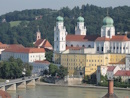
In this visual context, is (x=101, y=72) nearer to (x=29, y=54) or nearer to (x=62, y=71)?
(x=62, y=71)

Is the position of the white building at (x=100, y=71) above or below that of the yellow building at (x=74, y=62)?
below

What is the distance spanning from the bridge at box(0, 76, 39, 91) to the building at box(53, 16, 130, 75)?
117 inches

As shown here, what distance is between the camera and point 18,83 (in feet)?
136

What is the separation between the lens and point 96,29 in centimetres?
6869

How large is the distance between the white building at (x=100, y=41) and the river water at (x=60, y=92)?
6.51m

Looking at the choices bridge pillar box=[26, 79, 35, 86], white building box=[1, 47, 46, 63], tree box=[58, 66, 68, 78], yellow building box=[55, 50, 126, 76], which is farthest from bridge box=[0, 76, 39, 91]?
white building box=[1, 47, 46, 63]

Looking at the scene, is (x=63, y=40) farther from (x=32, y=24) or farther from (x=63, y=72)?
(x=32, y=24)

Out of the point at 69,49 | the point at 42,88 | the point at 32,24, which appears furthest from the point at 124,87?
the point at 32,24

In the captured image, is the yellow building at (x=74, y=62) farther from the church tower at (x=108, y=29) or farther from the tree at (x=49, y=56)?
the tree at (x=49, y=56)

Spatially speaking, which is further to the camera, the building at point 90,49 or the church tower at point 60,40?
the church tower at point 60,40

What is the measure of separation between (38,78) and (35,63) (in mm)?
4376

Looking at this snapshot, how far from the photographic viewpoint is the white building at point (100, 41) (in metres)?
46.8

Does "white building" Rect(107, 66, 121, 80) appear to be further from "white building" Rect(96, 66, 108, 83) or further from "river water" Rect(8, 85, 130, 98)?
"river water" Rect(8, 85, 130, 98)

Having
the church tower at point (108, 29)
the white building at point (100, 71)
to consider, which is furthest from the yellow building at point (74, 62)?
the church tower at point (108, 29)
